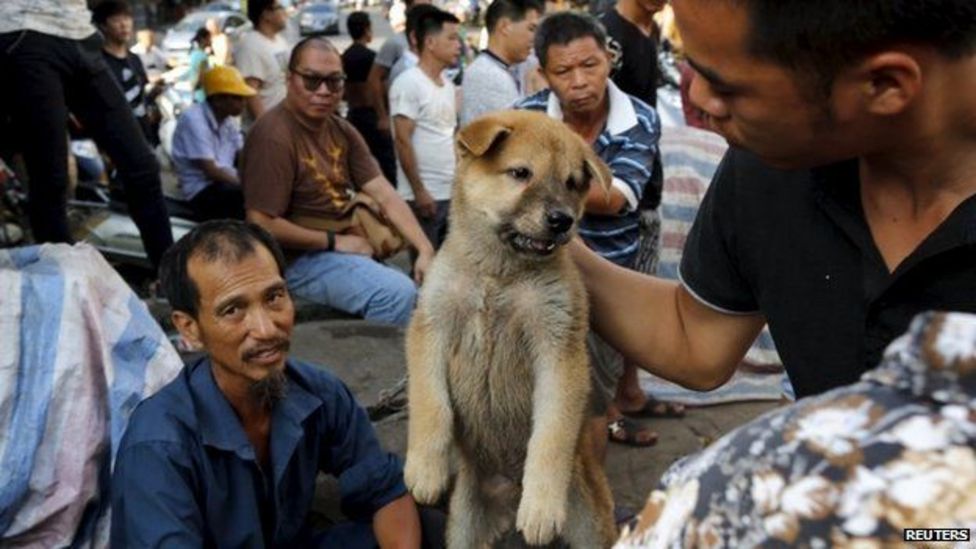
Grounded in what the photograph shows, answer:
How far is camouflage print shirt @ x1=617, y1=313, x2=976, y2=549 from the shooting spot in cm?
78

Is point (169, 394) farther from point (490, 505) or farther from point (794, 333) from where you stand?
point (794, 333)

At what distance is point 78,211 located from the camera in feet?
23.0

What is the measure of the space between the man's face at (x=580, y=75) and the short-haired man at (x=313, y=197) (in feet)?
4.70

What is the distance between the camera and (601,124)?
14.5 ft

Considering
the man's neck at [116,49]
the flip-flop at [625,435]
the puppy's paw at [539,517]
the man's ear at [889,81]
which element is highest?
the man's ear at [889,81]

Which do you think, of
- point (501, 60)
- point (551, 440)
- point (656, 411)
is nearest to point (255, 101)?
point (501, 60)

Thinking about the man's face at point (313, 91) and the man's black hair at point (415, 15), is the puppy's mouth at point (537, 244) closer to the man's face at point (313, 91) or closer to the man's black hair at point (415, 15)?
the man's face at point (313, 91)

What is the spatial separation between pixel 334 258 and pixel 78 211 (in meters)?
2.61

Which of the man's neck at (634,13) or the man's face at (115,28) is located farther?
the man's face at (115,28)

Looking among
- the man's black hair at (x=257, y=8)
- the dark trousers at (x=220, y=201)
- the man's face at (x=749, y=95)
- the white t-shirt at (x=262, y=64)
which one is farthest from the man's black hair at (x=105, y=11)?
the man's face at (x=749, y=95)

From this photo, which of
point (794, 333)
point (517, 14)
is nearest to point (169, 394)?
point (794, 333)

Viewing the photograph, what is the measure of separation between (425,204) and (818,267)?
5.34 metres

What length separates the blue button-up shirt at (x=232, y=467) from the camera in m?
2.86

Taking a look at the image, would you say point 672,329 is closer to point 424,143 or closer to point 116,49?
point 424,143
